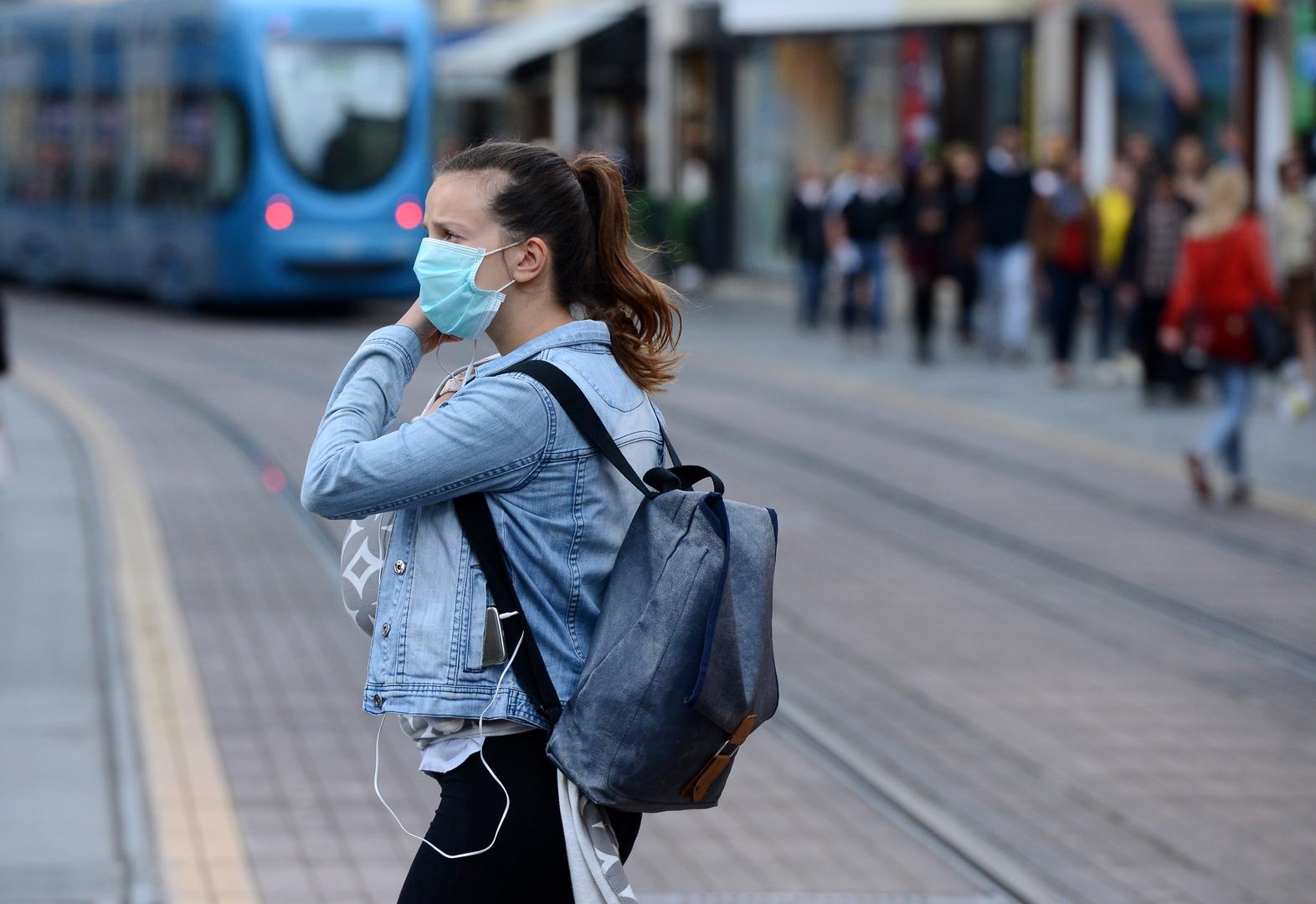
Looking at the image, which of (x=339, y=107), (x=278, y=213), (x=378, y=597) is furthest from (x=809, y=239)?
(x=378, y=597)

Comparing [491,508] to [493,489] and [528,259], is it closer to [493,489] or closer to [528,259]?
[493,489]

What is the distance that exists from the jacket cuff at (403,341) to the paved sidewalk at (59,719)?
2343 mm

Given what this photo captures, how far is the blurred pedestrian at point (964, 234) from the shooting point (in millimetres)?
18109

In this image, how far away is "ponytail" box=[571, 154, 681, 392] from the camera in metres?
2.76

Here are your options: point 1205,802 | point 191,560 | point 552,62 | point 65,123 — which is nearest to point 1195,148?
point 191,560

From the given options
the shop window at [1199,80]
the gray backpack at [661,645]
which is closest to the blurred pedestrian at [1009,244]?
the shop window at [1199,80]

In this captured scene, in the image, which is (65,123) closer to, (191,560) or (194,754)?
(191,560)

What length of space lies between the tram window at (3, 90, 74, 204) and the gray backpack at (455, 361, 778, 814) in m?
22.7

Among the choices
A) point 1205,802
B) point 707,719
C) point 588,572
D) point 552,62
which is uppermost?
point 552,62

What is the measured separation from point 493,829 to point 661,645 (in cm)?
34

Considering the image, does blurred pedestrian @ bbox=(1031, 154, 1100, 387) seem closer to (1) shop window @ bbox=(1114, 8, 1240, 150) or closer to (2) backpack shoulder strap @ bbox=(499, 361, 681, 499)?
(1) shop window @ bbox=(1114, 8, 1240, 150)

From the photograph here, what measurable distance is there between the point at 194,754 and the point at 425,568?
3.47m

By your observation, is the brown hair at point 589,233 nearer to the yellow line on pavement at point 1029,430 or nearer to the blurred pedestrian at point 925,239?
the yellow line on pavement at point 1029,430

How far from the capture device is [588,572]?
2.69m
